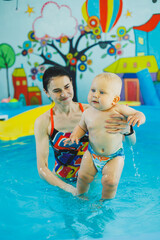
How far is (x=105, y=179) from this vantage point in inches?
76.1

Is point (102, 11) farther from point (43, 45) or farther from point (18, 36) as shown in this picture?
point (18, 36)

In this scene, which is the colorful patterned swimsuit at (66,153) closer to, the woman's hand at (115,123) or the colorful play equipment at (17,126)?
the woman's hand at (115,123)

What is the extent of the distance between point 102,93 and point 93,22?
19.9 feet

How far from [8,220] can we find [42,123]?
0.80 meters

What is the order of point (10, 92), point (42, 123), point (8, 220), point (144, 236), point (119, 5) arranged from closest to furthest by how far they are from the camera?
point (144, 236), point (8, 220), point (42, 123), point (119, 5), point (10, 92)

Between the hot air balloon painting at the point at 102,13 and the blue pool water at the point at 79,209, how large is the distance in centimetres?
497

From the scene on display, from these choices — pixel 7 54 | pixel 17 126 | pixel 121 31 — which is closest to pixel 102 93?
pixel 17 126

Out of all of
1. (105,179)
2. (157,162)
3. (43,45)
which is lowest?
(157,162)

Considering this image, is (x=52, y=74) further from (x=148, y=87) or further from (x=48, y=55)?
(x=48, y=55)

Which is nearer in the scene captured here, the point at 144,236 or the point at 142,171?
the point at 144,236

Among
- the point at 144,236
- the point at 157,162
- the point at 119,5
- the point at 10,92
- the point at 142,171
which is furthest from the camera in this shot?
the point at 10,92

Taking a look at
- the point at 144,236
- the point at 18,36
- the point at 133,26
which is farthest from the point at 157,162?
the point at 18,36

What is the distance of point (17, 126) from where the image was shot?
554 cm

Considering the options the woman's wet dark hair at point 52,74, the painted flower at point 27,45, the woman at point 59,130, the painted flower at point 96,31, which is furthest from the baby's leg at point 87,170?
the painted flower at point 27,45
